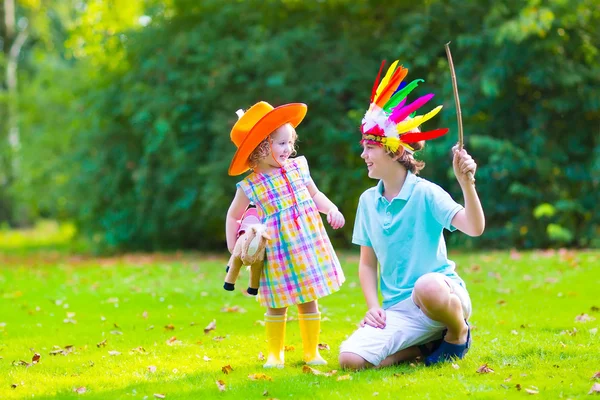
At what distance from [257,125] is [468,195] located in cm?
134

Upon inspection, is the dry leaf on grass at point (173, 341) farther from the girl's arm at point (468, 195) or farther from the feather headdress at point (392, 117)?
the girl's arm at point (468, 195)

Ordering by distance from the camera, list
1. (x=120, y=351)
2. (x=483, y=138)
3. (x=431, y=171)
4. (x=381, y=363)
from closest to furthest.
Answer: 1. (x=381, y=363)
2. (x=120, y=351)
3. (x=483, y=138)
4. (x=431, y=171)

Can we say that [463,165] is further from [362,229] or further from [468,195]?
[362,229]

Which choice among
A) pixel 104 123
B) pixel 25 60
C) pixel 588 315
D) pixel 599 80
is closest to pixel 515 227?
pixel 599 80

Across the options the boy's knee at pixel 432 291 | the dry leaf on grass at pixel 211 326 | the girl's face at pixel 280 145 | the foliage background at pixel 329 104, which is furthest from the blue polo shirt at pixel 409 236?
the foliage background at pixel 329 104

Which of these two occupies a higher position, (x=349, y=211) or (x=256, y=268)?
(x=256, y=268)

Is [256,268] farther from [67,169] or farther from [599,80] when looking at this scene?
[67,169]

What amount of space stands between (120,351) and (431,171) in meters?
8.62

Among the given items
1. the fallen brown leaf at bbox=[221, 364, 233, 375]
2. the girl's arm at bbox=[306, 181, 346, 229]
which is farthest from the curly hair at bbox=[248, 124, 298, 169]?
the fallen brown leaf at bbox=[221, 364, 233, 375]

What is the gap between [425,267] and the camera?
15.2 feet

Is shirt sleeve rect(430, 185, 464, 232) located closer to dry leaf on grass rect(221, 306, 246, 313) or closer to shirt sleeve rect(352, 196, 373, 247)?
shirt sleeve rect(352, 196, 373, 247)

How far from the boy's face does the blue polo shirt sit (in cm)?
14

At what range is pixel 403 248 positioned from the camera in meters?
4.68

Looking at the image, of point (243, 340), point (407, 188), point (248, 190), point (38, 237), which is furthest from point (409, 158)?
point (38, 237)
